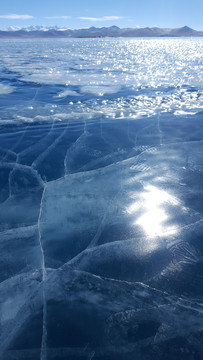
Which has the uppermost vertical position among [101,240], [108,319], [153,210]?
[153,210]

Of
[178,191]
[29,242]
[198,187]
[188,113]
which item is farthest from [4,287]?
[188,113]

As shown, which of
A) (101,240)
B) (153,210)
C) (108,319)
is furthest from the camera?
(153,210)

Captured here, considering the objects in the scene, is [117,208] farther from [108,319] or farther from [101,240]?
[108,319]

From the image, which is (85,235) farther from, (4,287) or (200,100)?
(200,100)

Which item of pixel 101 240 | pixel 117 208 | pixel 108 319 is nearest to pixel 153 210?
pixel 117 208

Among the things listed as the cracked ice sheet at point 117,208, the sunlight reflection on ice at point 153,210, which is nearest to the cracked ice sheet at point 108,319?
the cracked ice sheet at point 117,208

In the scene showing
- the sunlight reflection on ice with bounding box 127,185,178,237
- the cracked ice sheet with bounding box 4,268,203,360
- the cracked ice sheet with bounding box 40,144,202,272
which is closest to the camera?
the cracked ice sheet with bounding box 4,268,203,360

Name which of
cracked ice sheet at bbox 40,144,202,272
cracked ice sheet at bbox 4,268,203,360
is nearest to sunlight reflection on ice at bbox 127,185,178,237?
cracked ice sheet at bbox 40,144,202,272

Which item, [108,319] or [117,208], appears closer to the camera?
[108,319]

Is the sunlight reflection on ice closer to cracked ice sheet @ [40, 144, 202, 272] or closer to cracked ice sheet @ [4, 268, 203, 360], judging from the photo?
cracked ice sheet @ [40, 144, 202, 272]

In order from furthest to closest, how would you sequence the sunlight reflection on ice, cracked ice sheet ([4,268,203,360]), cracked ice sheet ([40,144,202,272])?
the sunlight reflection on ice < cracked ice sheet ([40,144,202,272]) < cracked ice sheet ([4,268,203,360])
